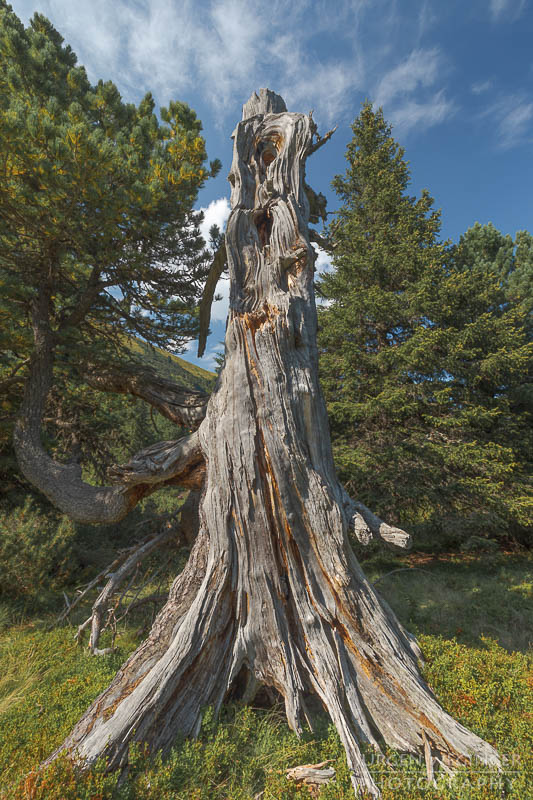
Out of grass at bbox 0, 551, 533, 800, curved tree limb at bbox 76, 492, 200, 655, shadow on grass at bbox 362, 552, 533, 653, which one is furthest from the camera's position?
shadow on grass at bbox 362, 552, 533, 653

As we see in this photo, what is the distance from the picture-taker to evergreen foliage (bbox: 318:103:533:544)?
6.84m

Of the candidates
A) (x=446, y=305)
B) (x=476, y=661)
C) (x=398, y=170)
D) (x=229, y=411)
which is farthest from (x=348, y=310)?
(x=476, y=661)

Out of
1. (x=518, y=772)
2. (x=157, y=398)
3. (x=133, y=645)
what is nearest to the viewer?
(x=518, y=772)

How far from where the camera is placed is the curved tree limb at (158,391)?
179 inches

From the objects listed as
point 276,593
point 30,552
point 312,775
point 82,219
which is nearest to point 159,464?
point 276,593

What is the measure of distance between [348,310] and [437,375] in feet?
9.11

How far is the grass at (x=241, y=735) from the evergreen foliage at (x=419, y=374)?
276 cm

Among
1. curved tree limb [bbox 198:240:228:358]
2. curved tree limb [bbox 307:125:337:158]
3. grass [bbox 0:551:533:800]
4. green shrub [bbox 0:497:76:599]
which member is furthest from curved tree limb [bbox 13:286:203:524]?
curved tree limb [bbox 307:125:337:158]

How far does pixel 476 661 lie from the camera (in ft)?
11.0

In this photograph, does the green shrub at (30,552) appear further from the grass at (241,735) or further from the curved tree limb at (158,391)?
the curved tree limb at (158,391)

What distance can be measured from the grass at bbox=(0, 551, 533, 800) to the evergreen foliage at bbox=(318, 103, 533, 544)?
276 cm

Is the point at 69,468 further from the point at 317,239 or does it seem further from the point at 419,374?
the point at 419,374

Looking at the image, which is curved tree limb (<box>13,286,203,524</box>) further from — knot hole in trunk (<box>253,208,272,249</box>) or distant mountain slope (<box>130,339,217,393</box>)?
knot hole in trunk (<box>253,208,272,249</box>)

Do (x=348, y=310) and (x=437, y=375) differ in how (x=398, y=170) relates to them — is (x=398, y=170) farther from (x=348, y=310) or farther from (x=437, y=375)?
(x=437, y=375)
